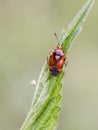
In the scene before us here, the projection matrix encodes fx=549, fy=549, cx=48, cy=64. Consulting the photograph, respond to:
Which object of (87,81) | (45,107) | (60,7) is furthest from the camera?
(60,7)

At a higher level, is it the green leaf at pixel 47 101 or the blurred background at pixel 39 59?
the blurred background at pixel 39 59

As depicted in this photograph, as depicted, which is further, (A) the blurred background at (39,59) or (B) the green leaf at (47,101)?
(A) the blurred background at (39,59)

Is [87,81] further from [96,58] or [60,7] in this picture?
[60,7]

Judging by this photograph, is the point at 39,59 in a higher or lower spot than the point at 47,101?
higher

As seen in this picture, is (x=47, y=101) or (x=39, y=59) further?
(x=39, y=59)

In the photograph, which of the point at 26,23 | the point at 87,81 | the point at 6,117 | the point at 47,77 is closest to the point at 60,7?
the point at 26,23
